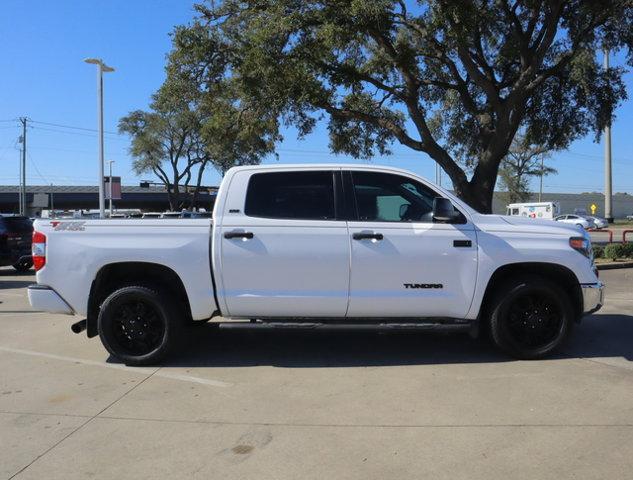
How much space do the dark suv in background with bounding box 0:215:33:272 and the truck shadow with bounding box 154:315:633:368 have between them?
33.4 feet

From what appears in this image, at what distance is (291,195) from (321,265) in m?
0.81

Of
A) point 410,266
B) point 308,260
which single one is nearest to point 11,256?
point 308,260

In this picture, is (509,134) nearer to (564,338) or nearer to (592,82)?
(592,82)

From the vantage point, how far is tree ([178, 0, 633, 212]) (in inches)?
643

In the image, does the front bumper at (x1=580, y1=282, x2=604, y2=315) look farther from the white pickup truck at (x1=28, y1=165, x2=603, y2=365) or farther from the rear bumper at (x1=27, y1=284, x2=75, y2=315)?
the rear bumper at (x1=27, y1=284, x2=75, y2=315)

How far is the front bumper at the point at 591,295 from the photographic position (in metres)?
5.93

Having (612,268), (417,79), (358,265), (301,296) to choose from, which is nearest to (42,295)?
(301,296)

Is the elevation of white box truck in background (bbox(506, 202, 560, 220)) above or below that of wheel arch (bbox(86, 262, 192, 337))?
above

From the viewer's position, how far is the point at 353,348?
22.0 ft

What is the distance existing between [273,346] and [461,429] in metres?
2.98

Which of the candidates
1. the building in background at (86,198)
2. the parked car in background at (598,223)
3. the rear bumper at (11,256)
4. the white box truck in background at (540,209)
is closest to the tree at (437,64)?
the rear bumper at (11,256)

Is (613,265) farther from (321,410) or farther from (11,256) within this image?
(11,256)

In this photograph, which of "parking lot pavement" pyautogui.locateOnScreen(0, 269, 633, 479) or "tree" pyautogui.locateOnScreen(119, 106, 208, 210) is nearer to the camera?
"parking lot pavement" pyautogui.locateOnScreen(0, 269, 633, 479)

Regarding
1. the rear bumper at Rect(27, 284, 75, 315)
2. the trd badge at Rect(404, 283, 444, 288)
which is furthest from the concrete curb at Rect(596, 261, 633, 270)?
the rear bumper at Rect(27, 284, 75, 315)
